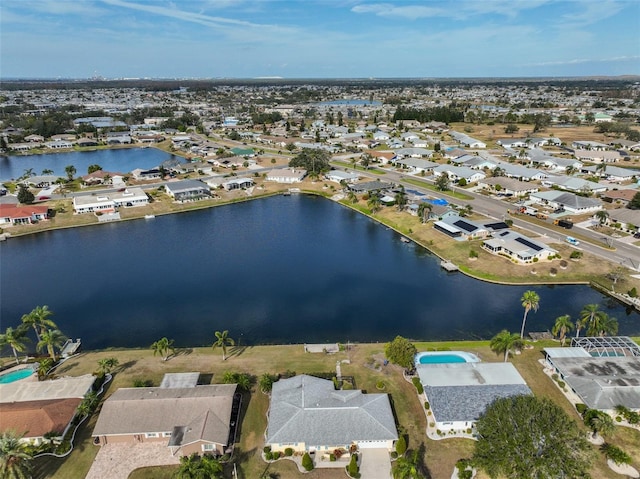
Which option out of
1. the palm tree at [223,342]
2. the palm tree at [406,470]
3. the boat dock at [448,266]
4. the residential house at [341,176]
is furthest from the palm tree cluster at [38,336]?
the residential house at [341,176]

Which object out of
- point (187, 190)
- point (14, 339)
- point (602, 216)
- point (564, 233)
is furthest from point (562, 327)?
point (187, 190)

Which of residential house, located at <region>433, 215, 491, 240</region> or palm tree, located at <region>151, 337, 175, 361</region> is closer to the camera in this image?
palm tree, located at <region>151, 337, 175, 361</region>

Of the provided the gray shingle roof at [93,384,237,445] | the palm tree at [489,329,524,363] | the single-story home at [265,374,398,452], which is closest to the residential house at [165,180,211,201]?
the gray shingle roof at [93,384,237,445]

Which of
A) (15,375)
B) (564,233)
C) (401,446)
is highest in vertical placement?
(564,233)

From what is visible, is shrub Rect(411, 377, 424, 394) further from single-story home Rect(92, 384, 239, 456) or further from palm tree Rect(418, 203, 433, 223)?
palm tree Rect(418, 203, 433, 223)

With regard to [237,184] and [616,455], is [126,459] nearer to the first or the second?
[616,455]

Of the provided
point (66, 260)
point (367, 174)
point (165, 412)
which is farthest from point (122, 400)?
point (367, 174)
